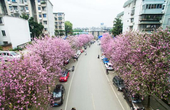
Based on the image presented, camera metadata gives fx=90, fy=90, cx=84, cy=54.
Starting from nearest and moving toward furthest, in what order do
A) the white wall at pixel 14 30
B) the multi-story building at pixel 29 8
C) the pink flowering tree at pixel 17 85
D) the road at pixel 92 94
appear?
the pink flowering tree at pixel 17 85, the road at pixel 92 94, the white wall at pixel 14 30, the multi-story building at pixel 29 8

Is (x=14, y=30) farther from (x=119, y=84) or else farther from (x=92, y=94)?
(x=119, y=84)

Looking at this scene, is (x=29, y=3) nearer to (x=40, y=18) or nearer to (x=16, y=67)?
(x=40, y=18)

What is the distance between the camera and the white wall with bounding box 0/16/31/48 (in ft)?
83.5

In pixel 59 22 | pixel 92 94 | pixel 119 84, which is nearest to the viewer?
pixel 92 94

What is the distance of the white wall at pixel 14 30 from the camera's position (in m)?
25.5

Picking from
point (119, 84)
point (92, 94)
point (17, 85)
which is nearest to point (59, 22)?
point (92, 94)

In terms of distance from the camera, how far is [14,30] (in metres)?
27.7

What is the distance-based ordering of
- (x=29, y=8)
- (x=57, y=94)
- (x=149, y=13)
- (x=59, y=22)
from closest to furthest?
(x=57, y=94), (x=149, y=13), (x=29, y=8), (x=59, y=22)

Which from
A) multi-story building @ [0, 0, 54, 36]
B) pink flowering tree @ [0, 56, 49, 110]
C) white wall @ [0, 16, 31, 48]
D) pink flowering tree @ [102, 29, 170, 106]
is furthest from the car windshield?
multi-story building @ [0, 0, 54, 36]

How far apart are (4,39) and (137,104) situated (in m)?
34.8

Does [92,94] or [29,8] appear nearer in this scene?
[92,94]

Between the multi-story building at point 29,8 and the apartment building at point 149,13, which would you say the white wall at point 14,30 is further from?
the apartment building at point 149,13

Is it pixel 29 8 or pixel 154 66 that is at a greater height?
pixel 29 8

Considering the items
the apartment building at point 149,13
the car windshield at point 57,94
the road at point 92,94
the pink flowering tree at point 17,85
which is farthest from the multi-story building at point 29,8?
the pink flowering tree at point 17,85
